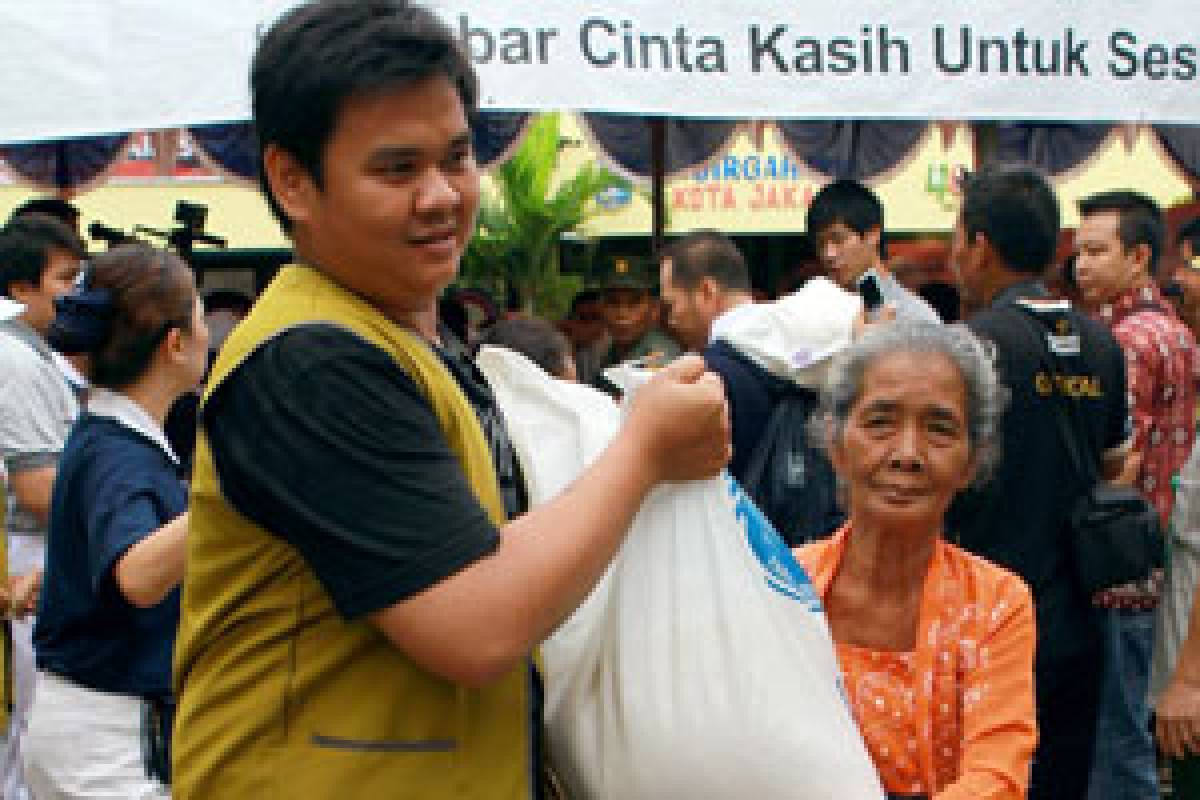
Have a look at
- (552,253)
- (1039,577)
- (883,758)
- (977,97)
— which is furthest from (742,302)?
(552,253)

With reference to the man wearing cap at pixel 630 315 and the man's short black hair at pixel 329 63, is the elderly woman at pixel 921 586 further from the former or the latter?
the man wearing cap at pixel 630 315

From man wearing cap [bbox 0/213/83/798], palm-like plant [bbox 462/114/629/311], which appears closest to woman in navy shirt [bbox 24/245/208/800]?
man wearing cap [bbox 0/213/83/798]

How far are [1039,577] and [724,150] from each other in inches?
158

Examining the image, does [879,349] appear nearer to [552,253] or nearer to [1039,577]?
[1039,577]

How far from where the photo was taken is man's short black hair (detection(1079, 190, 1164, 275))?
523cm

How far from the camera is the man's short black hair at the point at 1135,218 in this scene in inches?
206

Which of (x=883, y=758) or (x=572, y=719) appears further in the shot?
(x=883, y=758)

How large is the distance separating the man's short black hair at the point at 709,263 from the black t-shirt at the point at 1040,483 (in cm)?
120

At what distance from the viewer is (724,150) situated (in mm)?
7484

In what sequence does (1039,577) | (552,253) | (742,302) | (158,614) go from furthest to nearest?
(552,253)
(742,302)
(1039,577)
(158,614)

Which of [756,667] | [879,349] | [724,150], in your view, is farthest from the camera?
[724,150]

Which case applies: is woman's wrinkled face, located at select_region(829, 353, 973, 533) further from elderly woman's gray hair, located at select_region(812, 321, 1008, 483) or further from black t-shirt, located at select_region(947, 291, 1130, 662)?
black t-shirt, located at select_region(947, 291, 1130, 662)

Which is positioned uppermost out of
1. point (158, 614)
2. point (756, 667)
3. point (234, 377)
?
point (234, 377)

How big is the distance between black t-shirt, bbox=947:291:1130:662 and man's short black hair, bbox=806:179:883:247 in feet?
5.06
